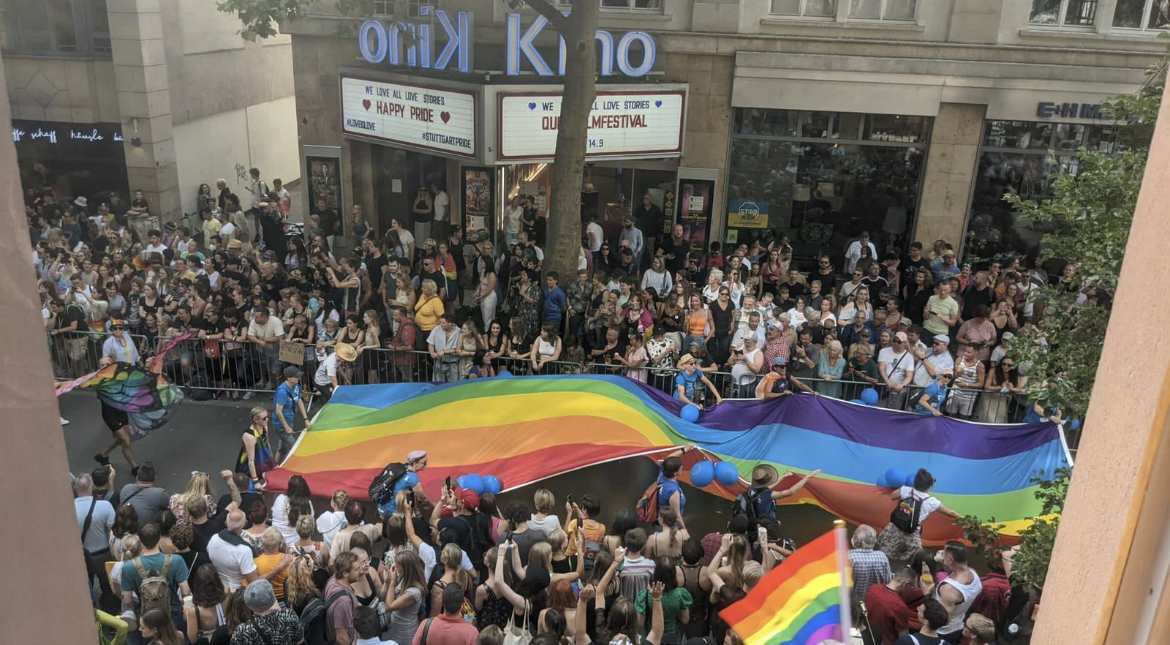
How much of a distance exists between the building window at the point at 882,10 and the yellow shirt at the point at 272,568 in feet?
55.4

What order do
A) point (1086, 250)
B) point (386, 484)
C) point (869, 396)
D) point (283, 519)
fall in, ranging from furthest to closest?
point (869, 396)
point (386, 484)
point (283, 519)
point (1086, 250)

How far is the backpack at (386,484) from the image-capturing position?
9.81 m

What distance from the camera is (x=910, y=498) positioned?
9523 mm

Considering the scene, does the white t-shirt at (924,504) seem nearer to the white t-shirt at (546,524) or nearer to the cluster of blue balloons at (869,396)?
the cluster of blue balloons at (869,396)

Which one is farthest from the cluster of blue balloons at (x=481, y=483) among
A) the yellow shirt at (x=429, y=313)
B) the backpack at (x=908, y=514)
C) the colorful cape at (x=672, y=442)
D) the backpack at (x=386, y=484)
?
the backpack at (x=908, y=514)

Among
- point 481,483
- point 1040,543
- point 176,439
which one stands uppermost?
point 1040,543

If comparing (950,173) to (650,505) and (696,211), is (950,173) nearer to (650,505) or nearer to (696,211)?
(696,211)

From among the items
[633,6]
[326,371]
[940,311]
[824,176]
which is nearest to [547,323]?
[326,371]

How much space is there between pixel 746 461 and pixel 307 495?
4945mm

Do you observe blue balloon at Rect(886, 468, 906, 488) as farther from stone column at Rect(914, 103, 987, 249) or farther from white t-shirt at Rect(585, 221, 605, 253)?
stone column at Rect(914, 103, 987, 249)

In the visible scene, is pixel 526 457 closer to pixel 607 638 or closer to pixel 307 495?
pixel 307 495

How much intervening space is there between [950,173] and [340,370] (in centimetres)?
1397

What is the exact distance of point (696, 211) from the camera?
69.7ft

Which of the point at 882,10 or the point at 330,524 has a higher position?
the point at 882,10
